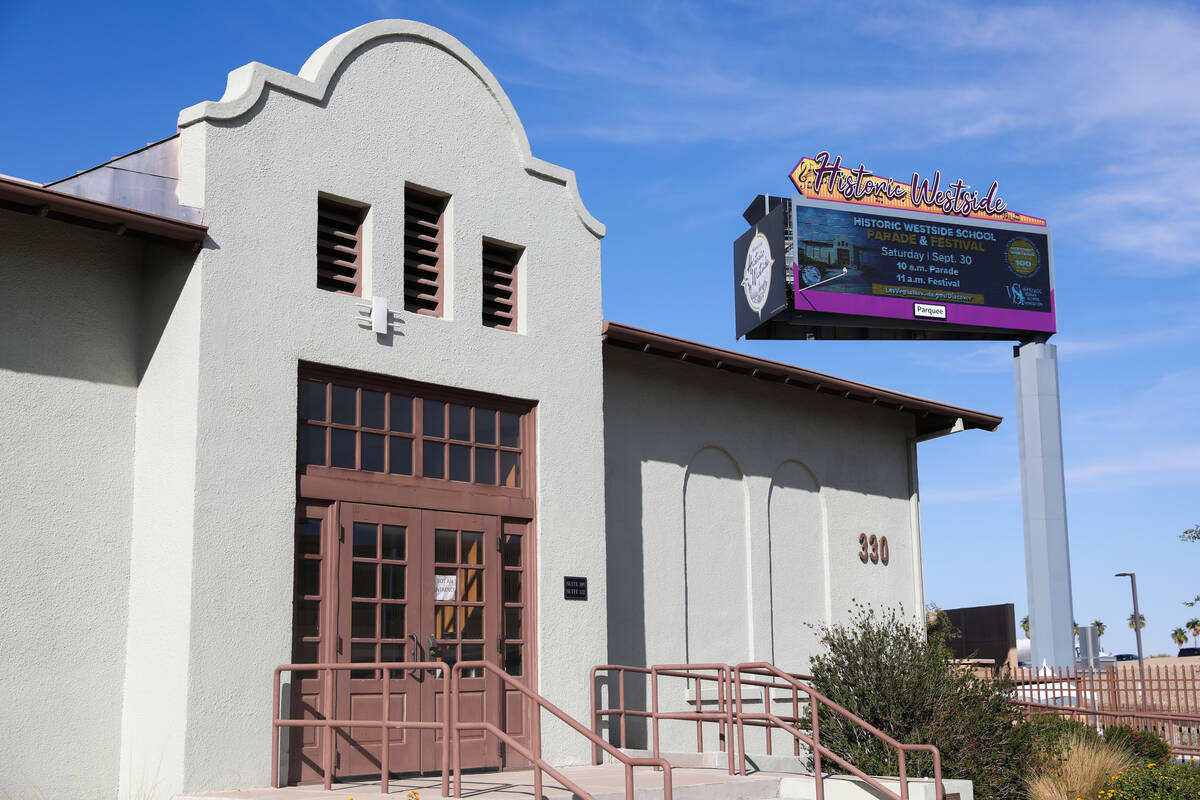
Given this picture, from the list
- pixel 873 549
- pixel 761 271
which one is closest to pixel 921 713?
pixel 873 549

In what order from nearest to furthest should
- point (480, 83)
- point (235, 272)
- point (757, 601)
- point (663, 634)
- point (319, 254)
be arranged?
point (235, 272), point (319, 254), point (480, 83), point (663, 634), point (757, 601)

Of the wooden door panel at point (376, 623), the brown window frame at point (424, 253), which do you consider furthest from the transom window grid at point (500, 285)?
the wooden door panel at point (376, 623)

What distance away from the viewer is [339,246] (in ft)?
43.3

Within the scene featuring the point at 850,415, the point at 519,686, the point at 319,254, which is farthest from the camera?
the point at 850,415

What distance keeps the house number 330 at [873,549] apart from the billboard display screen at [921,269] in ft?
41.3

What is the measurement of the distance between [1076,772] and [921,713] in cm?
277

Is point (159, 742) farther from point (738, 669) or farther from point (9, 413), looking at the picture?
point (738, 669)

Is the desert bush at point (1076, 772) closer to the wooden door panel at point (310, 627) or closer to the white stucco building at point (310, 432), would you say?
the white stucco building at point (310, 432)

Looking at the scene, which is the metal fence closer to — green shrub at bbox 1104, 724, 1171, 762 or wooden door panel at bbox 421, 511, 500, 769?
green shrub at bbox 1104, 724, 1171, 762

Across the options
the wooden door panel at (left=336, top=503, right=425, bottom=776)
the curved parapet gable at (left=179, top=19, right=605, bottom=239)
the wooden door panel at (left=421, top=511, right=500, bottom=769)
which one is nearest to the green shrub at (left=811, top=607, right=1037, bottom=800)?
the wooden door panel at (left=421, top=511, right=500, bottom=769)

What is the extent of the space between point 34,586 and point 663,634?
793 cm

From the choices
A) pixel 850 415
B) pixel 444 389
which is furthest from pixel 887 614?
pixel 444 389

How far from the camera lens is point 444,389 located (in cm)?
1371

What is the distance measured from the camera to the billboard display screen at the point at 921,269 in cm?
3278
